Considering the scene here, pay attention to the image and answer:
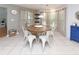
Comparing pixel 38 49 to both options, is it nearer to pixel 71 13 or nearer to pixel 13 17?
pixel 71 13

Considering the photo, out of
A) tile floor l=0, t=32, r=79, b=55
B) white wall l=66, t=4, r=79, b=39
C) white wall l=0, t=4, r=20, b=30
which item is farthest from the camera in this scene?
white wall l=0, t=4, r=20, b=30

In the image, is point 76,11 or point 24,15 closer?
point 76,11

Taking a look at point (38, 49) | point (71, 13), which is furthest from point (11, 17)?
point (38, 49)

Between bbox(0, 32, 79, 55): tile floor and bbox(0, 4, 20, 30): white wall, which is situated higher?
bbox(0, 4, 20, 30): white wall

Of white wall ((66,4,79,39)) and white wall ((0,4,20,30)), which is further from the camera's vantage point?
white wall ((0,4,20,30))

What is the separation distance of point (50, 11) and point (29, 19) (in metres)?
2.37

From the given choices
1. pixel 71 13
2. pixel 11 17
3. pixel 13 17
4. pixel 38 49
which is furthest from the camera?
pixel 13 17

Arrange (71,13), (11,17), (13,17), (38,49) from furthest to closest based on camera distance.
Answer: (13,17) < (11,17) < (71,13) < (38,49)

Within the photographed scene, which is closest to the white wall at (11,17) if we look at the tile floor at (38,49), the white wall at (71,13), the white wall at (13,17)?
the white wall at (13,17)

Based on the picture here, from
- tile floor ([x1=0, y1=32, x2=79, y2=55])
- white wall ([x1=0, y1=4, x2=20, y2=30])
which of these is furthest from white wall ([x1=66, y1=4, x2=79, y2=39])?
white wall ([x1=0, y1=4, x2=20, y2=30])

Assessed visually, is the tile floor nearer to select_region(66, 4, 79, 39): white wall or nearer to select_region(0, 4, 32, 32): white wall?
select_region(66, 4, 79, 39): white wall
